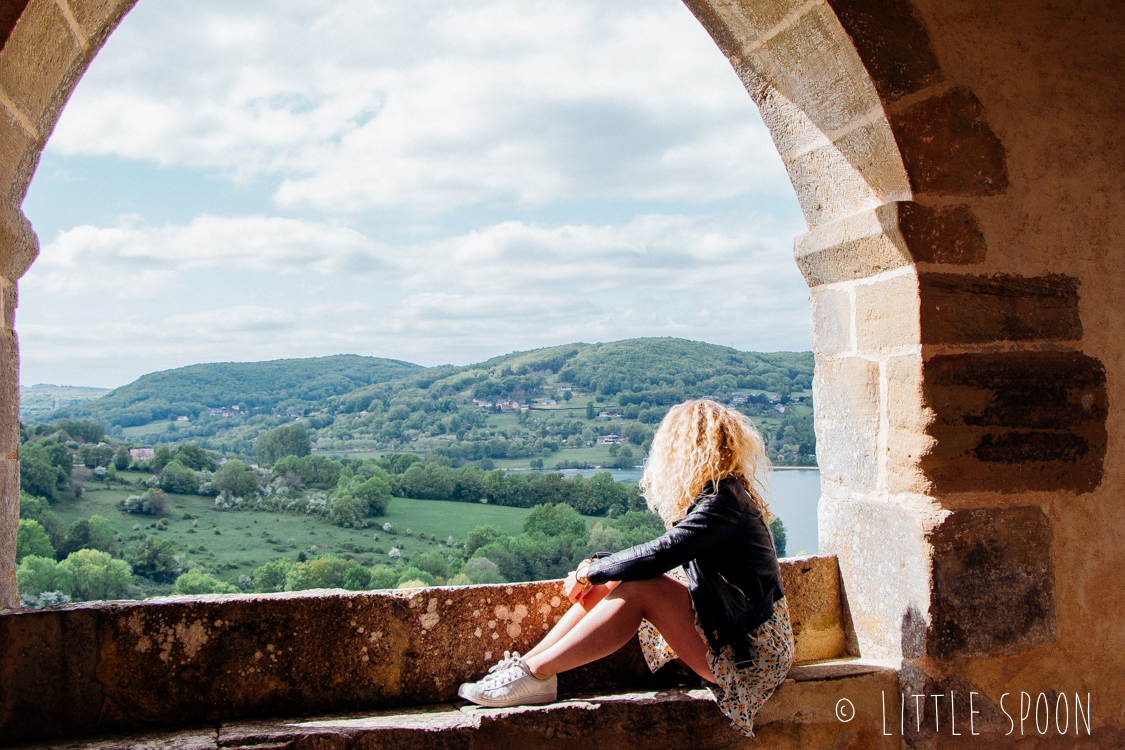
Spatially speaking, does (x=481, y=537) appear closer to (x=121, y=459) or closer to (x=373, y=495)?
(x=373, y=495)

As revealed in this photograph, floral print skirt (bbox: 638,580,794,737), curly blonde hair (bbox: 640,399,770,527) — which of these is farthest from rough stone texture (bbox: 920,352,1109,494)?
floral print skirt (bbox: 638,580,794,737)

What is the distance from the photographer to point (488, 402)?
406 cm

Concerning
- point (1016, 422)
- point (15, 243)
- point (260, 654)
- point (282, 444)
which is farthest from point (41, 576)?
point (1016, 422)

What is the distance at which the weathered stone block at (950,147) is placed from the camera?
5.26 ft

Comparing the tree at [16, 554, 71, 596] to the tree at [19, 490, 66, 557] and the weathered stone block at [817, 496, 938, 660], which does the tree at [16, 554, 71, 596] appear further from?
the weathered stone block at [817, 496, 938, 660]

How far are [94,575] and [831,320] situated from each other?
236 cm

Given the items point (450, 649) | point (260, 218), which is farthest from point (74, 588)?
point (260, 218)

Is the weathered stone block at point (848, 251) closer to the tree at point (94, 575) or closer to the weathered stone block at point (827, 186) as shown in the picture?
the weathered stone block at point (827, 186)

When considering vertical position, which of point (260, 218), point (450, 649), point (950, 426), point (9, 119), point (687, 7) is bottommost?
point (450, 649)

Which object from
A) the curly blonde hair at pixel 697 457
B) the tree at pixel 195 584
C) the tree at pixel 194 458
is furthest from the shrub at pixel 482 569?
the tree at pixel 194 458

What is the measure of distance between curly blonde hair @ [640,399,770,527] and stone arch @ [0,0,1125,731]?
11.3 inches

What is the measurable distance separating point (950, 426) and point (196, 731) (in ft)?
5.73

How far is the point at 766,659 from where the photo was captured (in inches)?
62.3

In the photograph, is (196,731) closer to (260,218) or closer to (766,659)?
(766,659)
